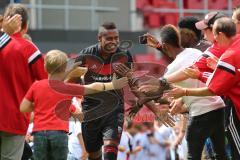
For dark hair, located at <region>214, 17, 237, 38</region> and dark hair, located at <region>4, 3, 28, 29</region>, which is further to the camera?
dark hair, located at <region>4, 3, 28, 29</region>

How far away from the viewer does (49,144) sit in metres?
10.5

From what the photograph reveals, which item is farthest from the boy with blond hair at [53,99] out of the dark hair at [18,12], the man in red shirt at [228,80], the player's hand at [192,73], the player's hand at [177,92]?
the man in red shirt at [228,80]

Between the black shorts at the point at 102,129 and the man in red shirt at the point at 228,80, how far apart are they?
156 centimetres

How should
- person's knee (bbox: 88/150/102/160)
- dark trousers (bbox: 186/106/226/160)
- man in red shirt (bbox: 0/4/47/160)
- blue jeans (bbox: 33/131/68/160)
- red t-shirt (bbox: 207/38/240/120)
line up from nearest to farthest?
red t-shirt (bbox: 207/38/240/120)
man in red shirt (bbox: 0/4/47/160)
blue jeans (bbox: 33/131/68/160)
dark trousers (bbox: 186/106/226/160)
person's knee (bbox: 88/150/102/160)

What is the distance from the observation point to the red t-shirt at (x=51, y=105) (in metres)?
10.3

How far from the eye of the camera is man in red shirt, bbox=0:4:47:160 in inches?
380

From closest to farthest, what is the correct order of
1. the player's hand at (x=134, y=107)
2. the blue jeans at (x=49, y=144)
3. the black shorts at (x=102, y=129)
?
1. the player's hand at (x=134, y=107)
2. the blue jeans at (x=49, y=144)
3. the black shorts at (x=102, y=129)

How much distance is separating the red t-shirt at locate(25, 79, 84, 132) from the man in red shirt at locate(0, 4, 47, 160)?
1.34 ft

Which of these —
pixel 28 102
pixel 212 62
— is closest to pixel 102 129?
pixel 28 102

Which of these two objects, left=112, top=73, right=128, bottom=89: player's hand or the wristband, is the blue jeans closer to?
the wristband

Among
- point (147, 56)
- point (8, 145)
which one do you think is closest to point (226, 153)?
point (8, 145)

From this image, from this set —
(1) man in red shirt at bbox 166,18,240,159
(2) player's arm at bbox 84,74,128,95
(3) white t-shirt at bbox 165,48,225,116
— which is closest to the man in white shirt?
(3) white t-shirt at bbox 165,48,225,116

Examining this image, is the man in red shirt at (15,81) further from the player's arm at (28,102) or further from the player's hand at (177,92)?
the player's hand at (177,92)

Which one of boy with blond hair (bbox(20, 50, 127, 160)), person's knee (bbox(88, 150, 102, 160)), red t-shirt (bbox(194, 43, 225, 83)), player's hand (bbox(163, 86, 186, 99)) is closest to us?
player's hand (bbox(163, 86, 186, 99))
